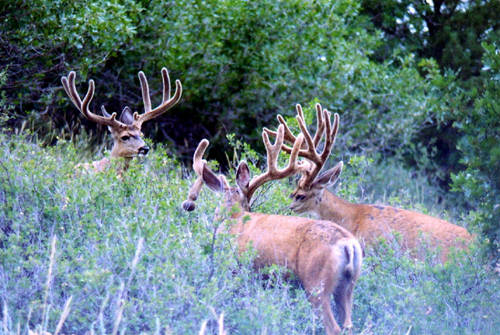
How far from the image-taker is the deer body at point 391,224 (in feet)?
24.1

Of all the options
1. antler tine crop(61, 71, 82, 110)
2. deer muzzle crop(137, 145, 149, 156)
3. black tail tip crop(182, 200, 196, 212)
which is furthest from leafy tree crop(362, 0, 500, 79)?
black tail tip crop(182, 200, 196, 212)

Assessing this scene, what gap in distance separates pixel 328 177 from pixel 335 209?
1.32 ft

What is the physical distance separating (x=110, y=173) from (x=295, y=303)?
223 centimetres

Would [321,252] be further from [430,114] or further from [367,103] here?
[430,114]

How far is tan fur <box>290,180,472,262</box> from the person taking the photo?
289 inches

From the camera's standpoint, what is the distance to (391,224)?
26.0ft

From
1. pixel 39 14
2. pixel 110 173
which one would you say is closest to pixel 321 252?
pixel 110 173

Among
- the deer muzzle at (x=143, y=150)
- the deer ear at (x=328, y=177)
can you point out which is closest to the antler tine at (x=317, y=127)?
the deer ear at (x=328, y=177)

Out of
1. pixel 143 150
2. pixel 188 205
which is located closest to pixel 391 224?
pixel 188 205

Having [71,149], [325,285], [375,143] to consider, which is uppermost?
[325,285]

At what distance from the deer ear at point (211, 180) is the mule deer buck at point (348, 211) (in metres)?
1.10

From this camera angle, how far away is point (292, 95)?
38.7 feet

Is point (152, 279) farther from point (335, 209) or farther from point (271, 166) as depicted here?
point (335, 209)

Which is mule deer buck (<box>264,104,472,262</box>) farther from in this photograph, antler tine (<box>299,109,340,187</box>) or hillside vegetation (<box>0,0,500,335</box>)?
hillside vegetation (<box>0,0,500,335</box>)
